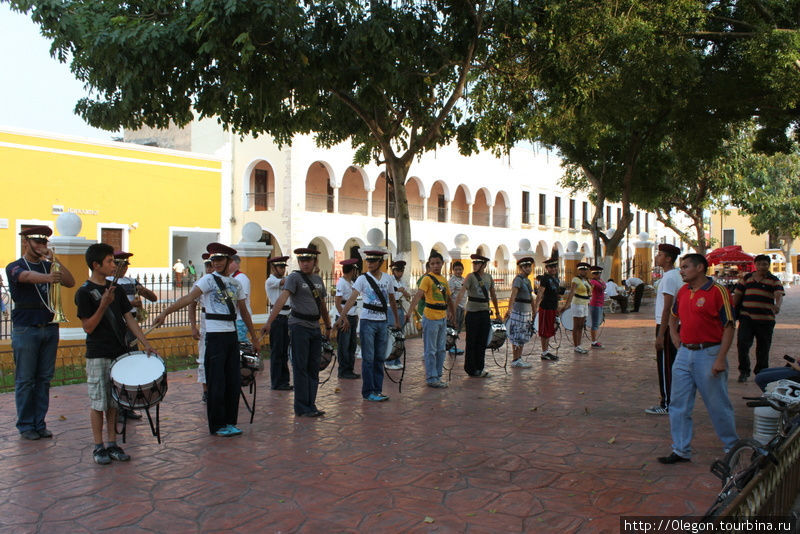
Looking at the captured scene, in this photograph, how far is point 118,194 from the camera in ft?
89.7

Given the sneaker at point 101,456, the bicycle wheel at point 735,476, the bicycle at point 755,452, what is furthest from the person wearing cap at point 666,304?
the sneaker at point 101,456

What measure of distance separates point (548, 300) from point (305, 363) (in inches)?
209

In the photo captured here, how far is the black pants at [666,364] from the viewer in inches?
269

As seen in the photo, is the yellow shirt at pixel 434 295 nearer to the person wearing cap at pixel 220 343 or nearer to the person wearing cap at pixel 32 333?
the person wearing cap at pixel 220 343

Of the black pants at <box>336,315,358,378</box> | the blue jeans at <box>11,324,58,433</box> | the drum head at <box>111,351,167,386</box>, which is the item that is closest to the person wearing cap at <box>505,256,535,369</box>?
the black pants at <box>336,315,358,378</box>

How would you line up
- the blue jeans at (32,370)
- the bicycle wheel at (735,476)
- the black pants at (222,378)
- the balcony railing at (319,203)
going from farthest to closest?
the balcony railing at (319,203)
the black pants at (222,378)
the blue jeans at (32,370)
the bicycle wheel at (735,476)

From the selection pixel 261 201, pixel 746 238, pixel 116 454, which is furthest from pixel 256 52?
pixel 746 238

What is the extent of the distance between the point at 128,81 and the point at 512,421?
7.38 metres

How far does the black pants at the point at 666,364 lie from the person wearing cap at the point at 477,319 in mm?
2927

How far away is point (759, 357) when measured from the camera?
9.08 metres

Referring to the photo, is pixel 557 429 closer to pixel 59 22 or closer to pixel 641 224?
pixel 59 22

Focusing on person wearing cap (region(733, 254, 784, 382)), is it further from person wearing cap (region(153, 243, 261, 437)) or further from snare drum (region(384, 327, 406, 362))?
person wearing cap (region(153, 243, 261, 437))

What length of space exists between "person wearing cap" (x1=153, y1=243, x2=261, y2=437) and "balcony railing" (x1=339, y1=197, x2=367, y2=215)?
83.9 feet

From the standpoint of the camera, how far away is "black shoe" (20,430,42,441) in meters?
6.24
